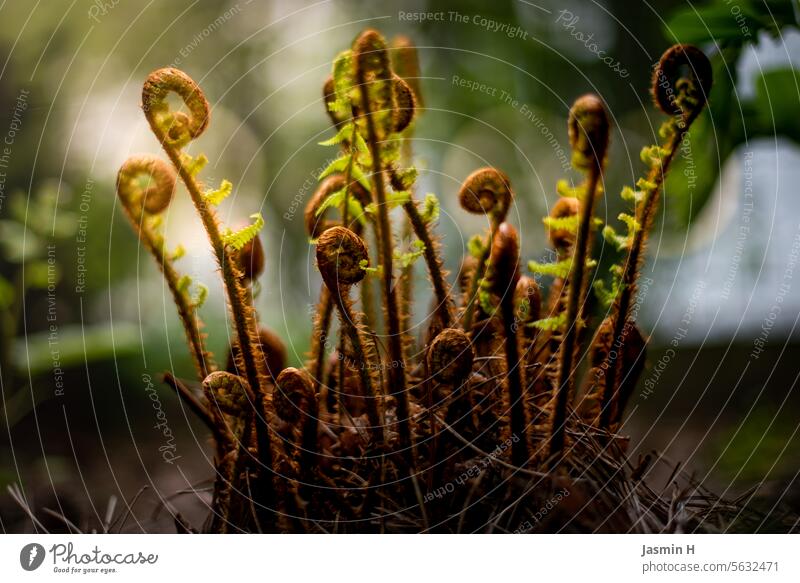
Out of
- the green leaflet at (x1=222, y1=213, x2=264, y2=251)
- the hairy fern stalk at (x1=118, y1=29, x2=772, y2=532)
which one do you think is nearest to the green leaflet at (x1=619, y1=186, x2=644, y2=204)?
the hairy fern stalk at (x1=118, y1=29, x2=772, y2=532)

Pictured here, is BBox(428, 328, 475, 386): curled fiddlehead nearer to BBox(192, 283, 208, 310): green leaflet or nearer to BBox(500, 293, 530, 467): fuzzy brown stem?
BBox(500, 293, 530, 467): fuzzy brown stem

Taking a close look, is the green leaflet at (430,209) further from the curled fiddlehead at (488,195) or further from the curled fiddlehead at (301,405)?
the curled fiddlehead at (301,405)

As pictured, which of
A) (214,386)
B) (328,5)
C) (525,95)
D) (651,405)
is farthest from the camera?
(651,405)

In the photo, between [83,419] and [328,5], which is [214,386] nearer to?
[328,5]

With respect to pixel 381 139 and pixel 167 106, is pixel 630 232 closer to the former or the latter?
pixel 381 139

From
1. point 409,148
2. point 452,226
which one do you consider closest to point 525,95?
point 452,226

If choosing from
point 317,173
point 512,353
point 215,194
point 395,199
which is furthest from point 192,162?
point 317,173

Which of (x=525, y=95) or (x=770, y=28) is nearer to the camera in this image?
(x=770, y=28)
